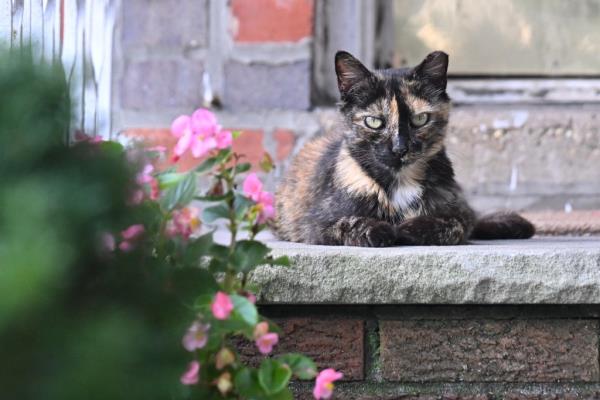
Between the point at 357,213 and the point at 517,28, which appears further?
the point at 517,28

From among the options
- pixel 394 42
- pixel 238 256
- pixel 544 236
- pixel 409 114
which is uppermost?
pixel 394 42

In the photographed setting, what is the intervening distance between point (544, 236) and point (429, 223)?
641 millimetres

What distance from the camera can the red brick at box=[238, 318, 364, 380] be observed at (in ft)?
4.49

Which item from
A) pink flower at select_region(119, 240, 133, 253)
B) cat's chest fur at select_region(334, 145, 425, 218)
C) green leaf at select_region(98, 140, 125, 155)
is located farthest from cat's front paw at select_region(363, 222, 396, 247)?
pink flower at select_region(119, 240, 133, 253)

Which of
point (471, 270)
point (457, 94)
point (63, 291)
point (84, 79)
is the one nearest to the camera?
point (63, 291)

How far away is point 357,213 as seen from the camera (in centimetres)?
189

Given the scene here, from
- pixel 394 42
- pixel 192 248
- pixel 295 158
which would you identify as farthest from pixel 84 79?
pixel 394 42

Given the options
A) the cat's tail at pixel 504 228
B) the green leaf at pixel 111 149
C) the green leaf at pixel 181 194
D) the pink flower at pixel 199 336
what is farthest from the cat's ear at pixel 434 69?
the green leaf at pixel 111 149

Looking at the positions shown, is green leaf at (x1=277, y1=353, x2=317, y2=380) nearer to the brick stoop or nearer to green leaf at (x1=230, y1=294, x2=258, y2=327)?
green leaf at (x1=230, y1=294, x2=258, y2=327)

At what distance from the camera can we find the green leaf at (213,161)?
994 millimetres

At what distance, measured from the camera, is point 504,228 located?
6.84 feet

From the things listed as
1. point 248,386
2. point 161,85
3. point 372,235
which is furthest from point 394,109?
point 248,386

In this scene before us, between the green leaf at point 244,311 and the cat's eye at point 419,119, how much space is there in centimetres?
Result: 106

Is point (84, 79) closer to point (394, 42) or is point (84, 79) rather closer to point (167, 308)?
point (167, 308)
